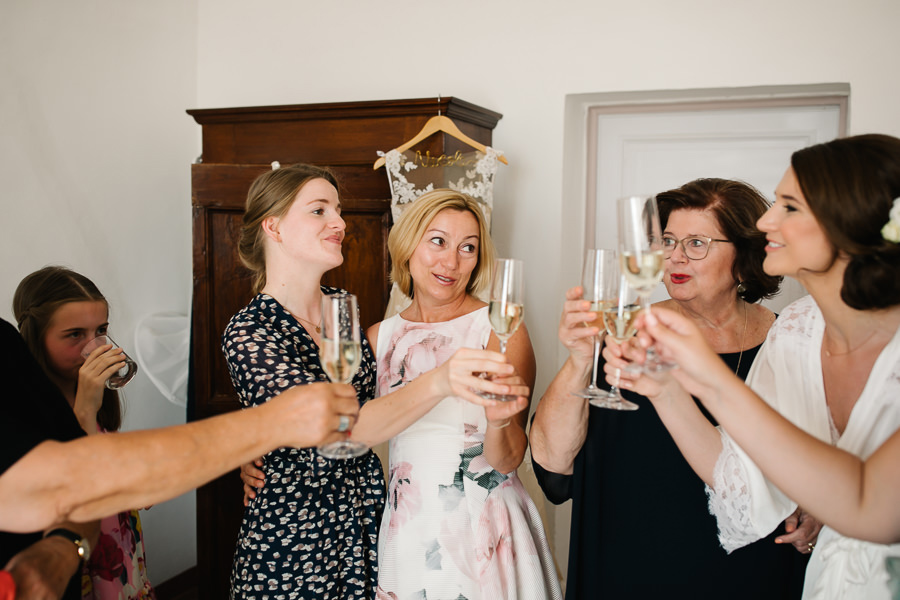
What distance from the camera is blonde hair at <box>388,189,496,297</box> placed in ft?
7.34

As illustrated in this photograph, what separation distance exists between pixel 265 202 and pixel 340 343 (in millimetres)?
943

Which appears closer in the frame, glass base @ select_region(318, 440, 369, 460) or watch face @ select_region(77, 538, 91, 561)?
glass base @ select_region(318, 440, 369, 460)

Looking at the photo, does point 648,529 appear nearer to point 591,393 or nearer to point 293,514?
point 591,393

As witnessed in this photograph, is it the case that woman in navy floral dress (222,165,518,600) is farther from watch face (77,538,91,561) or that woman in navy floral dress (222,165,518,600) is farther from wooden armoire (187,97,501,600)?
wooden armoire (187,97,501,600)

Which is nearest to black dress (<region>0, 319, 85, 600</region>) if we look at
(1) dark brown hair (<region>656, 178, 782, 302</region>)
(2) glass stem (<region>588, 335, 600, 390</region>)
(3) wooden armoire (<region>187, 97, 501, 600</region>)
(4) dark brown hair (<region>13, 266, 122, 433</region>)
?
(4) dark brown hair (<region>13, 266, 122, 433</region>)

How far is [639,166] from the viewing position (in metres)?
3.78

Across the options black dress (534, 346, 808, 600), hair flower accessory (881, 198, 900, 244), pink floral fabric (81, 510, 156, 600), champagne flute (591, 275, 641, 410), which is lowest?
pink floral fabric (81, 510, 156, 600)

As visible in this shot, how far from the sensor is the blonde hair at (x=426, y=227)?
224 cm

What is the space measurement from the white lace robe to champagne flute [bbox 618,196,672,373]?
433 millimetres

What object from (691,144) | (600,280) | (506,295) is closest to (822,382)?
(600,280)

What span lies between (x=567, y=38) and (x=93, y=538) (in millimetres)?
3040

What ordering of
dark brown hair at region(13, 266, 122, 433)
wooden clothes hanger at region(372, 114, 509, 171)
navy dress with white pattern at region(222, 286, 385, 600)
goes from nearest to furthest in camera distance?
1. navy dress with white pattern at region(222, 286, 385, 600)
2. dark brown hair at region(13, 266, 122, 433)
3. wooden clothes hanger at region(372, 114, 509, 171)

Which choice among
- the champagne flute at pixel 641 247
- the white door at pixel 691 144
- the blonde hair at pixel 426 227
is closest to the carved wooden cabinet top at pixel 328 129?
the white door at pixel 691 144

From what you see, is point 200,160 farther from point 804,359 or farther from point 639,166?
point 804,359
